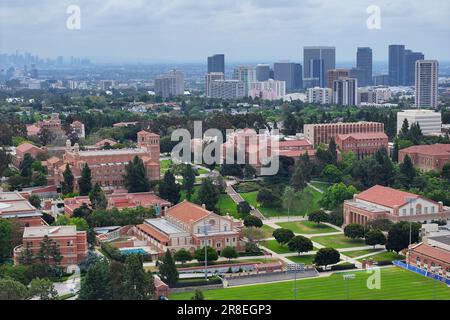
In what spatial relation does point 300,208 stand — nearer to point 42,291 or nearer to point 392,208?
point 392,208

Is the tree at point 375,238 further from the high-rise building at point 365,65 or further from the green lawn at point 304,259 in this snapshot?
the high-rise building at point 365,65

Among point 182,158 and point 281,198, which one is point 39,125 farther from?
point 281,198

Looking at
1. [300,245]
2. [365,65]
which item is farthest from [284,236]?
[365,65]

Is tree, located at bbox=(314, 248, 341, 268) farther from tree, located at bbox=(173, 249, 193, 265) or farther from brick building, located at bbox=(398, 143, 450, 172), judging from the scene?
brick building, located at bbox=(398, 143, 450, 172)

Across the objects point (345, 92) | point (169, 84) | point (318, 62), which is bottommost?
point (345, 92)

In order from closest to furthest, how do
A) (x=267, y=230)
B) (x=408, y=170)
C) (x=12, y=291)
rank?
1. (x=12, y=291)
2. (x=267, y=230)
3. (x=408, y=170)

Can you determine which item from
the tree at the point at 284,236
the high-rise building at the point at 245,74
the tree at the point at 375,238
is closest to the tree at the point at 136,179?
the tree at the point at 284,236
